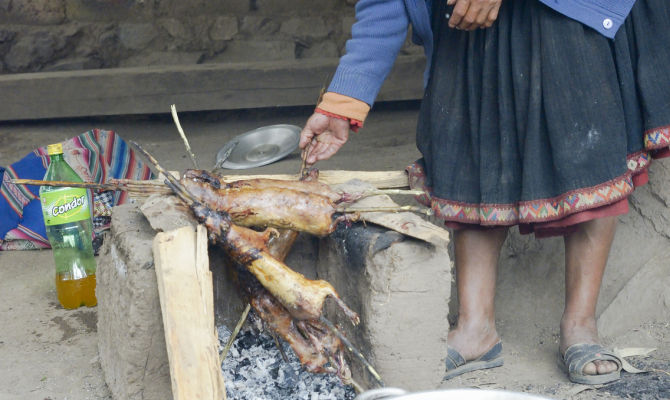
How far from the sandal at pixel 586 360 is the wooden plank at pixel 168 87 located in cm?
327

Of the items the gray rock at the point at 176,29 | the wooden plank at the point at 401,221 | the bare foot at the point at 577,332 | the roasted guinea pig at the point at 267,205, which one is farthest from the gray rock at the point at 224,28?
the bare foot at the point at 577,332

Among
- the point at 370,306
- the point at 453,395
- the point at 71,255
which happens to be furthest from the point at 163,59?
the point at 453,395

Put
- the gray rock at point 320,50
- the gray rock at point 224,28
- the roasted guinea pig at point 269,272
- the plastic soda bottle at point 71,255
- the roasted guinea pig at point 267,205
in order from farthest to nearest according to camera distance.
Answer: the gray rock at point 320,50
the gray rock at point 224,28
the plastic soda bottle at point 71,255
the roasted guinea pig at point 267,205
the roasted guinea pig at point 269,272

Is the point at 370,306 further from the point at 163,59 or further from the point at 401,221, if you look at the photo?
the point at 163,59

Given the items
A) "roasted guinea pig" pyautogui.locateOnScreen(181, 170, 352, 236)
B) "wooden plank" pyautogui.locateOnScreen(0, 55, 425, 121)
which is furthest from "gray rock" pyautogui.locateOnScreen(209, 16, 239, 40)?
"roasted guinea pig" pyautogui.locateOnScreen(181, 170, 352, 236)

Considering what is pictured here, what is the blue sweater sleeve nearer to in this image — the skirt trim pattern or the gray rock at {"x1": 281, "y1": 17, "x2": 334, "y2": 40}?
the skirt trim pattern

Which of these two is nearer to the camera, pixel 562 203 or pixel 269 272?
pixel 269 272

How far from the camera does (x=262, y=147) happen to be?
4883 mm

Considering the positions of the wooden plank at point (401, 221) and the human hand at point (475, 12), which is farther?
the human hand at point (475, 12)

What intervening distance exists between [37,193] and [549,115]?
245 cm

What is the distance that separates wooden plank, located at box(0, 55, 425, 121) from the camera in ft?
16.8

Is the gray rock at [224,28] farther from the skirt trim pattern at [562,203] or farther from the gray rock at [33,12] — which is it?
the skirt trim pattern at [562,203]

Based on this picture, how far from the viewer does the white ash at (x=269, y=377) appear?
2047 millimetres

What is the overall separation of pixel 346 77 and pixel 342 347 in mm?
824
